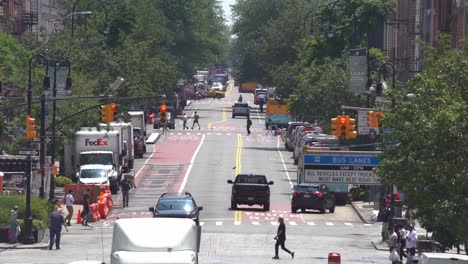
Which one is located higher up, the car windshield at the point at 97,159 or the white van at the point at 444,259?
the white van at the point at 444,259

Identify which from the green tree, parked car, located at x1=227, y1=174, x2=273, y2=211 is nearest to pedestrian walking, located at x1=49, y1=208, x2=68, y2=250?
the green tree

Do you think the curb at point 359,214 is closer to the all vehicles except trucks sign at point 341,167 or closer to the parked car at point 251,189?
the all vehicles except trucks sign at point 341,167

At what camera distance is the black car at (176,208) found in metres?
54.9

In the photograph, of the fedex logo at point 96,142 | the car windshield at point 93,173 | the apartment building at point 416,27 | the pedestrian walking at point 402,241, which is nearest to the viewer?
the pedestrian walking at point 402,241

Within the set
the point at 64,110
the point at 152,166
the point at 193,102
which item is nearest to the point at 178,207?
the point at 64,110

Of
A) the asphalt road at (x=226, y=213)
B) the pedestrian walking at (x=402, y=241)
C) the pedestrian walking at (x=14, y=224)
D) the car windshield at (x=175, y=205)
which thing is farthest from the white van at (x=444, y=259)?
the car windshield at (x=175, y=205)

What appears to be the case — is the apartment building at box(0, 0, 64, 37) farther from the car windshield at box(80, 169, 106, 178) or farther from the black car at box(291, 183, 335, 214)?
the black car at box(291, 183, 335, 214)

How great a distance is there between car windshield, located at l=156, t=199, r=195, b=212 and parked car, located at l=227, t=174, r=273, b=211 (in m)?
13.3

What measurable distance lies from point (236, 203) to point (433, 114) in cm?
2883

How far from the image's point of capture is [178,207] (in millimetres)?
56062

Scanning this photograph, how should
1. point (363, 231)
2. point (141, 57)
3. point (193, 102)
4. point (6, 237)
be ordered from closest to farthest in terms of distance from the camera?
1. point (6, 237)
2. point (363, 231)
3. point (141, 57)
4. point (193, 102)

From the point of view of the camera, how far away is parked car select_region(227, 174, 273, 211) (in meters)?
70.0

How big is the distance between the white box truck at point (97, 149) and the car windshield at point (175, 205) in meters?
23.3

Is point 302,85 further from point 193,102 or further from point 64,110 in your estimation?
point 193,102
